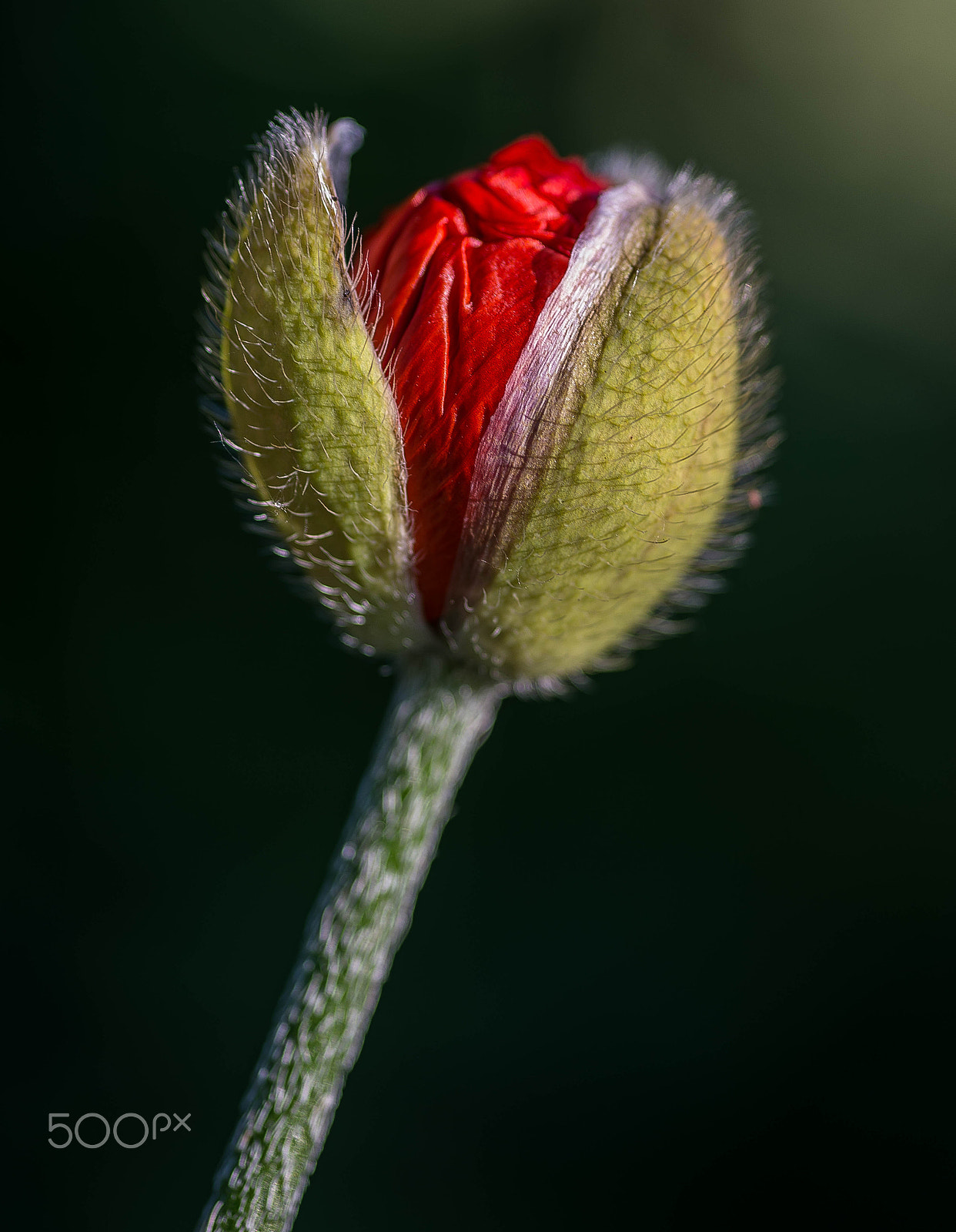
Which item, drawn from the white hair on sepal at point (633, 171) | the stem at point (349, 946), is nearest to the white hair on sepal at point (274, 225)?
the stem at point (349, 946)

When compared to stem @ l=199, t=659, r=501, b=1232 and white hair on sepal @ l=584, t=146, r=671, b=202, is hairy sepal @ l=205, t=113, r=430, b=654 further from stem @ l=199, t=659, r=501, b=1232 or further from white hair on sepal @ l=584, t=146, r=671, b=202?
white hair on sepal @ l=584, t=146, r=671, b=202

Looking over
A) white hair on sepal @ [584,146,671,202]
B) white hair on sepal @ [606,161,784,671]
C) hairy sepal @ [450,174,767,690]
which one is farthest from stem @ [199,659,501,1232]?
white hair on sepal @ [584,146,671,202]

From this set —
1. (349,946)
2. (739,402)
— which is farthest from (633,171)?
(349,946)

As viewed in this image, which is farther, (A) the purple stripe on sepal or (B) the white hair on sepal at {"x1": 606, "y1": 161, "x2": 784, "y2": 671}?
(B) the white hair on sepal at {"x1": 606, "y1": 161, "x2": 784, "y2": 671}

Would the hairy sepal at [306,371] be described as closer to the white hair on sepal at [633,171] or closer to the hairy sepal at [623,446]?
the hairy sepal at [623,446]

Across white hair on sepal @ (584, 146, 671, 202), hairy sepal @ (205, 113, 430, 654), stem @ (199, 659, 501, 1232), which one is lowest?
stem @ (199, 659, 501, 1232)

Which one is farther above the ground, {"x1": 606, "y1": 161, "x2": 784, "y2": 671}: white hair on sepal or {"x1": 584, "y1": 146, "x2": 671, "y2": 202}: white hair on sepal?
{"x1": 584, "y1": 146, "x2": 671, "y2": 202}: white hair on sepal

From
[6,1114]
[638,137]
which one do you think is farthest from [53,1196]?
[638,137]
